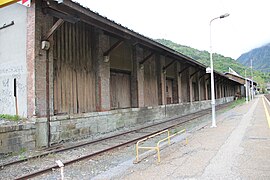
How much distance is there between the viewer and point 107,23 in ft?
33.0

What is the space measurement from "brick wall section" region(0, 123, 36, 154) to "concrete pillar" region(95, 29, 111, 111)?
13.6 feet

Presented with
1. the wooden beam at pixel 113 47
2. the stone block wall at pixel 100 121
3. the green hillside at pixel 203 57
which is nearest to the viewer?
the stone block wall at pixel 100 121

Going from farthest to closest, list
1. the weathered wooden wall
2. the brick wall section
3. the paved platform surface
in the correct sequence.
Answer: the weathered wooden wall < the brick wall section < the paved platform surface

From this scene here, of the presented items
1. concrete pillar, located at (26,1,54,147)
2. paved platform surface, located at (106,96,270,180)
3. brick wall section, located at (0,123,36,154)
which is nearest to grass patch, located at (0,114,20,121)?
concrete pillar, located at (26,1,54,147)

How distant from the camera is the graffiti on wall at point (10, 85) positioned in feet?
30.3

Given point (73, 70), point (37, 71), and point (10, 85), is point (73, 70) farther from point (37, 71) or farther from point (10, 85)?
point (10, 85)

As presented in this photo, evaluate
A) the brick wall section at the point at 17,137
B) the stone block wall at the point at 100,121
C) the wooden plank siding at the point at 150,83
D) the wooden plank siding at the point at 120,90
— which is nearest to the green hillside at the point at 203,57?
the wooden plank siding at the point at 150,83

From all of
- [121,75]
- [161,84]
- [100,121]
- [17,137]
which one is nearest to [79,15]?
[17,137]

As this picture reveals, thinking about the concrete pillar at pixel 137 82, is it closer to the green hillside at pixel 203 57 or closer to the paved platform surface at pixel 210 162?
the paved platform surface at pixel 210 162

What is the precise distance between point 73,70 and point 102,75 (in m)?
1.63

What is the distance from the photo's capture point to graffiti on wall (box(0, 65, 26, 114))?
923 cm

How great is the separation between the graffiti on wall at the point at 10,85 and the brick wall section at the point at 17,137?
1.52 metres

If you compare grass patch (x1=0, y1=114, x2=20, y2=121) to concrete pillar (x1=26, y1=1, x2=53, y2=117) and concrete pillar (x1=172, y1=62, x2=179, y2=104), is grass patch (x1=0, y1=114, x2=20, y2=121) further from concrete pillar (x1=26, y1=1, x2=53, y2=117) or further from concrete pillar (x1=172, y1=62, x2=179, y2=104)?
concrete pillar (x1=172, y1=62, x2=179, y2=104)

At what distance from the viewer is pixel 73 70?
11016 millimetres
